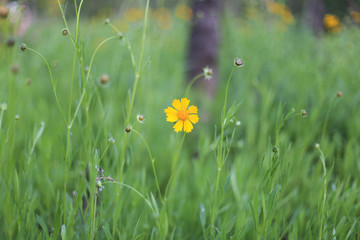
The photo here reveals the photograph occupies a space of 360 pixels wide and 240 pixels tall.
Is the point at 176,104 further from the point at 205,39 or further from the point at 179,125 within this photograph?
the point at 205,39

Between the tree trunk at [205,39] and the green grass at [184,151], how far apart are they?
0.14m

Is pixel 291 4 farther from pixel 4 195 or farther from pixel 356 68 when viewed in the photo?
pixel 4 195

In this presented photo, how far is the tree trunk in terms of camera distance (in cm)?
216

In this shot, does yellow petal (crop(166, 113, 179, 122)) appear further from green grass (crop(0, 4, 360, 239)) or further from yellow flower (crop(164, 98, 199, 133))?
green grass (crop(0, 4, 360, 239))

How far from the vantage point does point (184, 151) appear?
1.58 m

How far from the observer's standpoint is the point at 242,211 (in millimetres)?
1023

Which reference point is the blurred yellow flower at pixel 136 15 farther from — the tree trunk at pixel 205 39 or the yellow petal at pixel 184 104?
the yellow petal at pixel 184 104

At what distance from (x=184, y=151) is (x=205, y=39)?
0.97 metres

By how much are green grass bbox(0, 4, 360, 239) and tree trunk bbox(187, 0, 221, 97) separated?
14 cm

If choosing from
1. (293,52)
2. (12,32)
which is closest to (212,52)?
(293,52)

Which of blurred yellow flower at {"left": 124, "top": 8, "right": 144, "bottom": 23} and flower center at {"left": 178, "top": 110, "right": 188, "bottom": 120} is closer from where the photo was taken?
flower center at {"left": 178, "top": 110, "right": 188, "bottom": 120}

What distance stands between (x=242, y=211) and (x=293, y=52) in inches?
94.1

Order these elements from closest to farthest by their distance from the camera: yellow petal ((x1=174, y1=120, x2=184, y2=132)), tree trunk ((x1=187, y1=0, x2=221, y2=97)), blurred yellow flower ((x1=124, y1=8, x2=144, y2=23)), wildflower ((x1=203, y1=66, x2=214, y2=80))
A: yellow petal ((x1=174, y1=120, x2=184, y2=132)), wildflower ((x1=203, y1=66, x2=214, y2=80)), tree trunk ((x1=187, y1=0, x2=221, y2=97)), blurred yellow flower ((x1=124, y1=8, x2=144, y2=23))

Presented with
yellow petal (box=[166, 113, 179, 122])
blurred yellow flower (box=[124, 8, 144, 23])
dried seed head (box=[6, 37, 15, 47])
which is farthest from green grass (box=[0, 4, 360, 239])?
blurred yellow flower (box=[124, 8, 144, 23])
